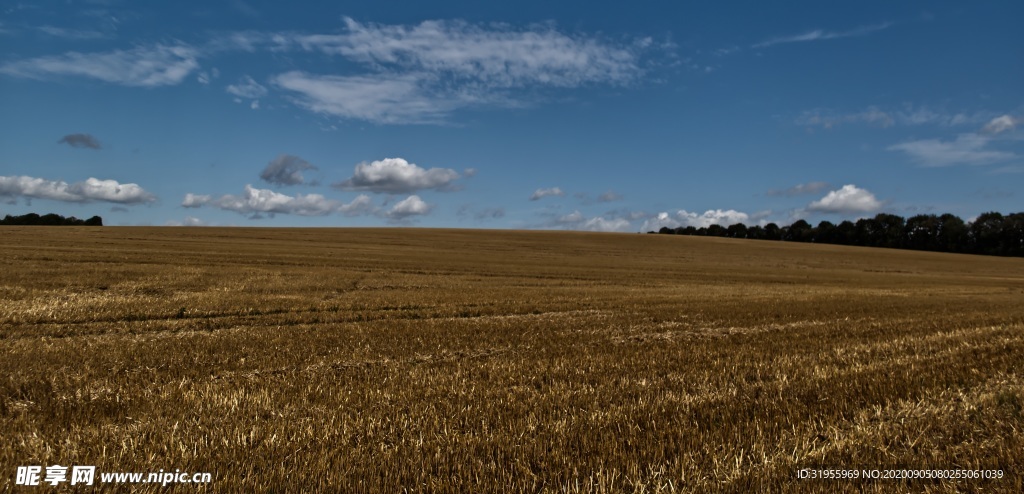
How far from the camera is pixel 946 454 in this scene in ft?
15.6

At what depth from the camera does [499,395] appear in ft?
22.2

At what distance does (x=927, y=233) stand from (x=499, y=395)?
153216mm

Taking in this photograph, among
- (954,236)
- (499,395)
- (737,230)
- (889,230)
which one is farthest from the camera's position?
(737,230)

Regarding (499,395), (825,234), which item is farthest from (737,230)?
(499,395)

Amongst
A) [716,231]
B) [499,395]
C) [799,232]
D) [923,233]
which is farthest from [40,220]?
[923,233]

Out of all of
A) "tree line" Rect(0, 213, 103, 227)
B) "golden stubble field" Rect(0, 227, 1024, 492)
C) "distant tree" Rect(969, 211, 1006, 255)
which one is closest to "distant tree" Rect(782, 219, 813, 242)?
"distant tree" Rect(969, 211, 1006, 255)

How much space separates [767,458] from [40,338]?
1371 centimetres

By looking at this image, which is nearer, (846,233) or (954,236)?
(954,236)

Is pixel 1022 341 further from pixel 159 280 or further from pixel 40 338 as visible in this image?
pixel 159 280

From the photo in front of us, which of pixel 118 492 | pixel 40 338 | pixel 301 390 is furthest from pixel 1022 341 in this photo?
pixel 40 338

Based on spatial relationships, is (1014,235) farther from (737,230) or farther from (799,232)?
(737,230)

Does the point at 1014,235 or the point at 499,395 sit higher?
the point at 1014,235

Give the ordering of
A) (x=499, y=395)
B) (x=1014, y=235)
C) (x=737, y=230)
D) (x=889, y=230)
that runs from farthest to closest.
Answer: (x=737, y=230)
(x=889, y=230)
(x=1014, y=235)
(x=499, y=395)

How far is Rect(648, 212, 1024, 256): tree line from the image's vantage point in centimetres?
11019
